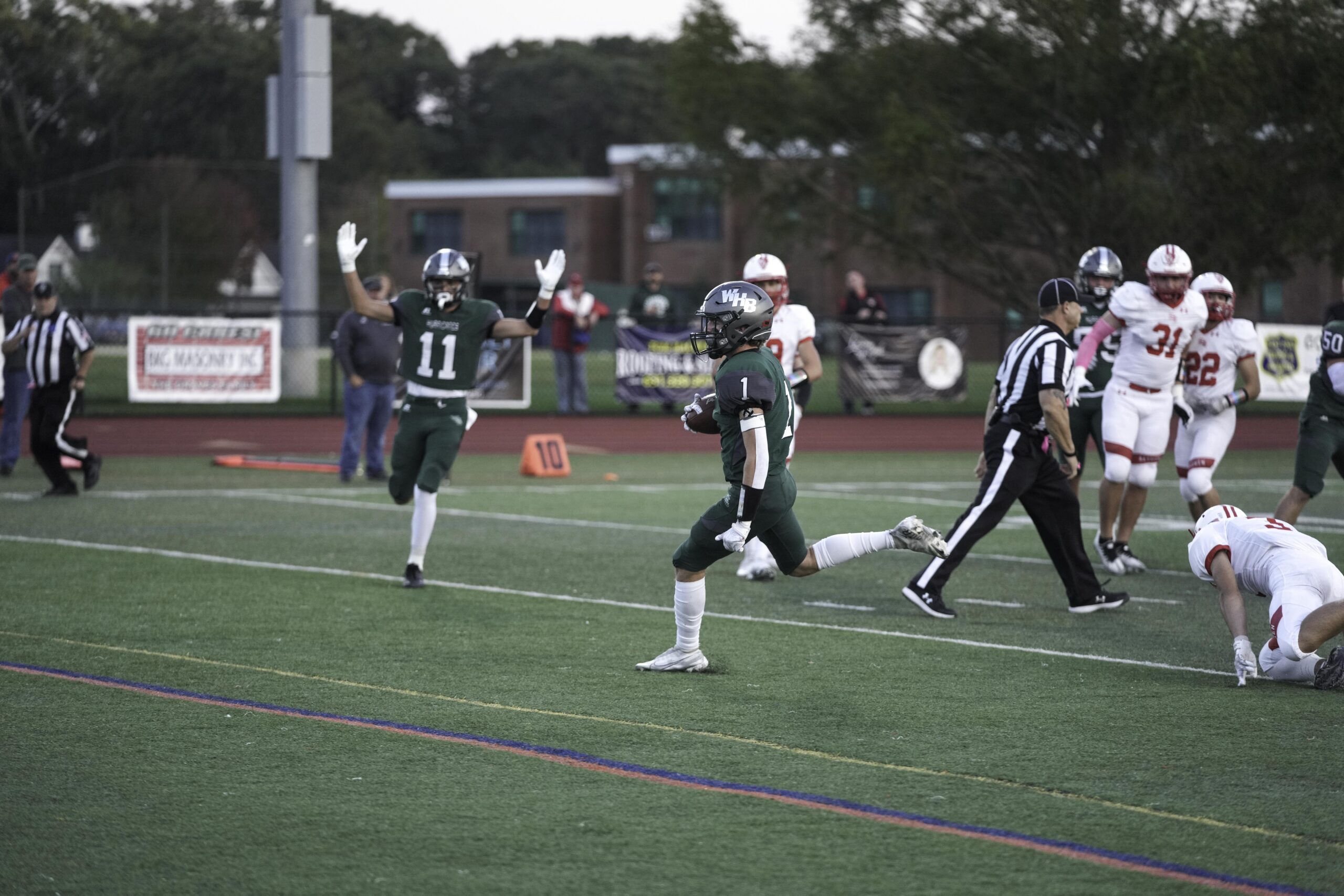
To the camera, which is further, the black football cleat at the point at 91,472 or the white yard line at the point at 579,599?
the black football cleat at the point at 91,472

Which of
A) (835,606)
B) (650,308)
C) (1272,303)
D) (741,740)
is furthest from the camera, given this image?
(1272,303)

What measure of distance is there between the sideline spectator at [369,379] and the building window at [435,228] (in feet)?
189

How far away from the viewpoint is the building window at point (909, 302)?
61.2 m

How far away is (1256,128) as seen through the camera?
24281mm

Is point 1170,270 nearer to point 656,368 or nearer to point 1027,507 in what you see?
point 1027,507

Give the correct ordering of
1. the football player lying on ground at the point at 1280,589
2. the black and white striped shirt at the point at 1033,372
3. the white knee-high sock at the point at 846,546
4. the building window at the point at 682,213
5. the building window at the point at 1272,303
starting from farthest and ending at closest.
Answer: the building window at the point at 682,213 → the building window at the point at 1272,303 → the black and white striped shirt at the point at 1033,372 → the white knee-high sock at the point at 846,546 → the football player lying on ground at the point at 1280,589

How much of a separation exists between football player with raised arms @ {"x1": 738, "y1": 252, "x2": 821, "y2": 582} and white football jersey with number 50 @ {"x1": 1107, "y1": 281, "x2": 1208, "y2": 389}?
2.00m

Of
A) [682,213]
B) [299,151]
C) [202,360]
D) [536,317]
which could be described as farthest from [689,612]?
[682,213]

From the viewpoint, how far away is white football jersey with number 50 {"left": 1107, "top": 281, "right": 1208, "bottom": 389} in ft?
34.9

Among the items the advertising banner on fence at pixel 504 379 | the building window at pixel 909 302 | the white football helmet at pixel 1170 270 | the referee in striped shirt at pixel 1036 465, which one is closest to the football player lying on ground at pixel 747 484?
the referee in striped shirt at pixel 1036 465

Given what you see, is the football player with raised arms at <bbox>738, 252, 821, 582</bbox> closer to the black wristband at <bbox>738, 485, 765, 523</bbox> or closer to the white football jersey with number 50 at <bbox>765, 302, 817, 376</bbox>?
the white football jersey with number 50 at <bbox>765, 302, 817, 376</bbox>

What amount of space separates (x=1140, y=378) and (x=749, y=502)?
4.70 metres

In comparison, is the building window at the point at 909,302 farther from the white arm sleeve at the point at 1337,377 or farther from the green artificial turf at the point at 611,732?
the white arm sleeve at the point at 1337,377

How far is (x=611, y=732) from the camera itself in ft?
20.7
